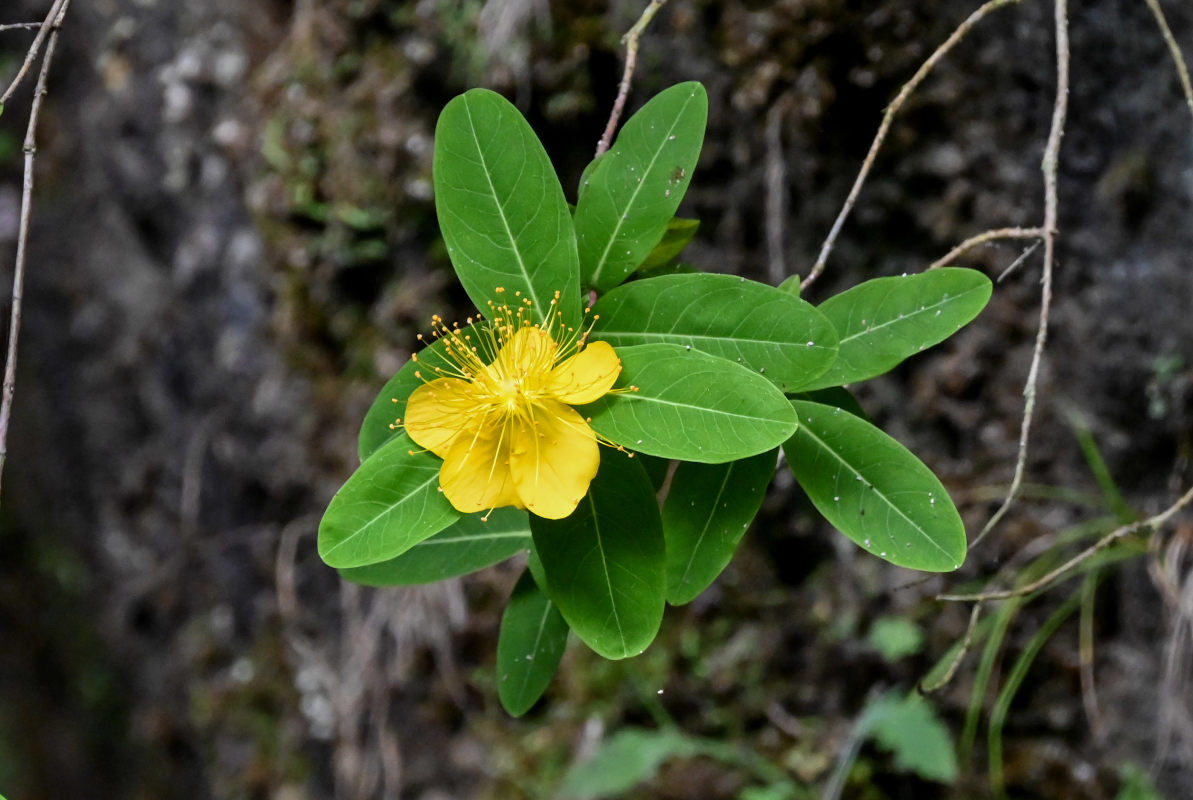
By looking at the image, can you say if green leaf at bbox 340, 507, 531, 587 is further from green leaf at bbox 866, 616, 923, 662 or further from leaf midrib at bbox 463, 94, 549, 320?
green leaf at bbox 866, 616, 923, 662

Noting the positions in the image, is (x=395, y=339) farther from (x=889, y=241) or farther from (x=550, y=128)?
(x=889, y=241)

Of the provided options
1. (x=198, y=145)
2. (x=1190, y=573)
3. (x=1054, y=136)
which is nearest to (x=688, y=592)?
(x=1054, y=136)

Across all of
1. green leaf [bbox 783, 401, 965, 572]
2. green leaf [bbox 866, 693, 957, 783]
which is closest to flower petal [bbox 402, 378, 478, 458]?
green leaf [bbox 783, 401, 965, 572]

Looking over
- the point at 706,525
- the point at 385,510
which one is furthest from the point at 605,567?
the point at 385,510

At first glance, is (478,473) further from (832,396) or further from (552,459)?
(832,396)

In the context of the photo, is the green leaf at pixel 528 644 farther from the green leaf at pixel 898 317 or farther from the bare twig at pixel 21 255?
the bare twig at pixel 21 255

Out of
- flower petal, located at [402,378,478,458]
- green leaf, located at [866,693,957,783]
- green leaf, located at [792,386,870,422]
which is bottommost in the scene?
green leaf, located at [866,693,957,783]

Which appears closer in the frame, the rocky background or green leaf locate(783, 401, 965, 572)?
green leaf locate(783, 401, 965, 572)
